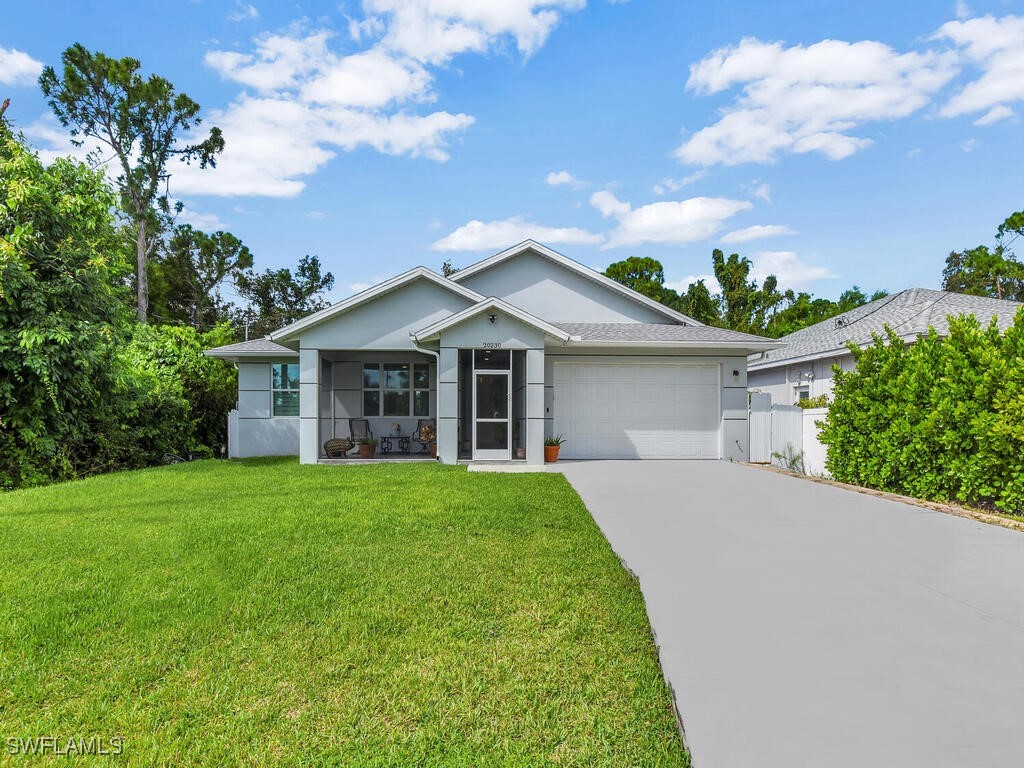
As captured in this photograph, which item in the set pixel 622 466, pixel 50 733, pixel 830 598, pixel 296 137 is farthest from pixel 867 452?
pixel 296 137

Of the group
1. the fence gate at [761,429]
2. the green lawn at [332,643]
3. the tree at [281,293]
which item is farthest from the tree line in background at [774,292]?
the green lawn at [332,643]

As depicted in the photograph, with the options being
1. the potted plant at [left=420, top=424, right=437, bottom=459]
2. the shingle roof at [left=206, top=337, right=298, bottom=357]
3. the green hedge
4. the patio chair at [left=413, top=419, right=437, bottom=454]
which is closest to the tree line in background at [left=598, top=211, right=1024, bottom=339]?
the patio chair at [left=413, top=419, right=437, bottom=454]

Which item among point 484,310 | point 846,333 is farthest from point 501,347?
point 846,333

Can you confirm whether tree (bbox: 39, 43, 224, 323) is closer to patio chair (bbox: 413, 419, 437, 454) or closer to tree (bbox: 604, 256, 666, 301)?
patio chair (bbox: 413, 419, 437, 454)

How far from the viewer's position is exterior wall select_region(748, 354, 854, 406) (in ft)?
53.4

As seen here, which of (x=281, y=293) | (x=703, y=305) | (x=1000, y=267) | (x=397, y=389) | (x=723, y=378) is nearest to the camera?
(x=723, y=378)

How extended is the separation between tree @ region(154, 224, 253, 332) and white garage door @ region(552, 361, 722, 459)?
29.4m

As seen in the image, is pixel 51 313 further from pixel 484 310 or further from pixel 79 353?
pixel 484 310

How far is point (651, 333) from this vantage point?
1507 centimetres

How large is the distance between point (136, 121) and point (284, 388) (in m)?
19.8

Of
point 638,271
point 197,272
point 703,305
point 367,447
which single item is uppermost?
point 638,271

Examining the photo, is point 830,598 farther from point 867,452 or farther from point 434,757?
point 867,452

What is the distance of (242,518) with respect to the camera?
7121mm

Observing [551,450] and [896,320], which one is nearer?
[551,450]
